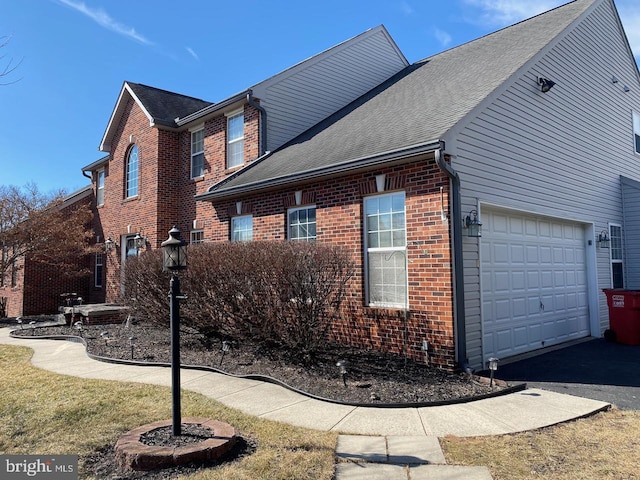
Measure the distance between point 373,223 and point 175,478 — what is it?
17.5 ft

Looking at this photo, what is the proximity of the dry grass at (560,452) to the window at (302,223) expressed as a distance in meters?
5.39

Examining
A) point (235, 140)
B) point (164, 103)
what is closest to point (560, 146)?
point (235, 140)

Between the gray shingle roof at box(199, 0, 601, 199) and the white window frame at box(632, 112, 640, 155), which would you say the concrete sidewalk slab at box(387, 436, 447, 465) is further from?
the white window frame at box(632, 112, 640, 155)

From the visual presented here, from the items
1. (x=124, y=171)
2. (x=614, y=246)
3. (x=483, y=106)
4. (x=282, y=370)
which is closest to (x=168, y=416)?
(x=282, y=370)

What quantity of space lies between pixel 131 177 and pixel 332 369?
40.2ft

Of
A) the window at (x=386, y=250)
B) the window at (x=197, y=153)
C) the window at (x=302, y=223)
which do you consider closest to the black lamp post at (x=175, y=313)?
the window at (x=386, y=250)

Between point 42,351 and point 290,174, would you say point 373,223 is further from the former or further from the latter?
point 42,351

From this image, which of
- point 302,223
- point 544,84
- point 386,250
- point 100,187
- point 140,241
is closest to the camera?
point 386,250

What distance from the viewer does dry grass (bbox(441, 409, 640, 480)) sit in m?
3.74

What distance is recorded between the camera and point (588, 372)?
23.4 ft

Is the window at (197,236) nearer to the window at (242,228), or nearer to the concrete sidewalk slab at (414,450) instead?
the window at (242,228)

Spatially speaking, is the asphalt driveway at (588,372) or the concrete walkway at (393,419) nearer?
the concrete walkway at (393,419)

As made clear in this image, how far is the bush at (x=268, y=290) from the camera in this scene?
6730mm

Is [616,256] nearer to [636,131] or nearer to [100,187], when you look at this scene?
[636,131]
